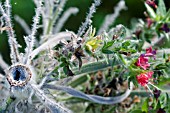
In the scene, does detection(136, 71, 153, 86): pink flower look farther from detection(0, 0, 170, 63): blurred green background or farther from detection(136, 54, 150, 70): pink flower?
detection(0, 0, 170, 63): blurred green background

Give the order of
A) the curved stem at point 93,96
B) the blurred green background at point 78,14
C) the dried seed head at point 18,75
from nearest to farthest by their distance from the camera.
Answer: the dried seed head at point 18,75 < the curved stem at point 93,96 < the blurred green background at point 78,14

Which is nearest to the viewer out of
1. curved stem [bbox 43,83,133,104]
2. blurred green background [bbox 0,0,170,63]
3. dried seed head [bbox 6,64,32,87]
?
dried seed head [bbox 6,64,32,87]

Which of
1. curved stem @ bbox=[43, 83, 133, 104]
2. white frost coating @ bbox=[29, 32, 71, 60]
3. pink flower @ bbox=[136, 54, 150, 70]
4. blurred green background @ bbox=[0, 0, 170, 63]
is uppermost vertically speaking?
blurred green background @ bbox=[0, 0, 170, 63]

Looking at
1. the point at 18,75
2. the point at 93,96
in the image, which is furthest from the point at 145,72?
the point at 18,75

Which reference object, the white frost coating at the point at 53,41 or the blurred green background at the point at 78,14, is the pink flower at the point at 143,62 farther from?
the blurred green background at the point at 78,14

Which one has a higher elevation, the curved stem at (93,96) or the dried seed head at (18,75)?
the dried seed head at (18,75)

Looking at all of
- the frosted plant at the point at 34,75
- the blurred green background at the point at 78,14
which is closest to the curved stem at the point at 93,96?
the frosted plant at the point at 34,75

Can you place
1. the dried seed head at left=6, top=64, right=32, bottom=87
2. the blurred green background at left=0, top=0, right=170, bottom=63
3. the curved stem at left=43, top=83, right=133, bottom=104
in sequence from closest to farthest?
the dried seed head at left=6, top=64, right=32, bottom=87 < the curved stem at left=43, top=83, right=133, bottom=104 < the blurred green background at left=0, top=0, right=170, bottom=63

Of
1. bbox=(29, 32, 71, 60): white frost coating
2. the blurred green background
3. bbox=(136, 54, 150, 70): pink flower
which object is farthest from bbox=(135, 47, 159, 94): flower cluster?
the blurred green background

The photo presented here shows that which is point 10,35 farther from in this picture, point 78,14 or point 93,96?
point 78,14
